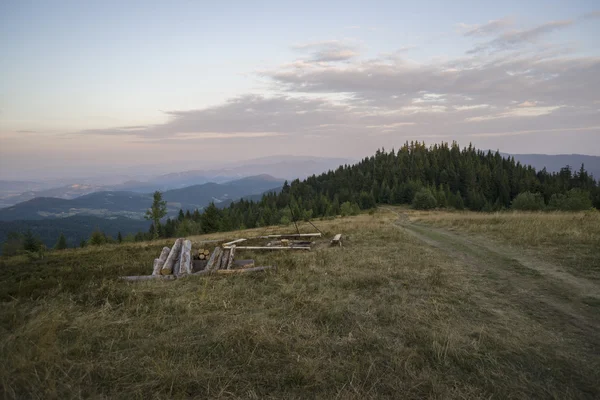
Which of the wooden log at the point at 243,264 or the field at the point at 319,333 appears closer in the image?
the field at the point at 319,333

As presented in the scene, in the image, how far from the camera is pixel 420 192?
235 ft

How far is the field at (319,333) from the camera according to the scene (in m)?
4.70

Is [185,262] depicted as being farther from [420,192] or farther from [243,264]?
[420,192]

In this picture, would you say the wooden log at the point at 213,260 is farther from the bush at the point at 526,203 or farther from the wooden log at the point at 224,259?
the bush at the point at 526,203

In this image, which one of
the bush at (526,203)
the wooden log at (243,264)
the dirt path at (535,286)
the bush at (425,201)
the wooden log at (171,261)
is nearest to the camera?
the dirt path at (535,286)

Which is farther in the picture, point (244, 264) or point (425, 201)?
point (425, 201)

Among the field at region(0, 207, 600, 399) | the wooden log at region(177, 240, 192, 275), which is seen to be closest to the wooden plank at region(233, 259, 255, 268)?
the field at region(0, 207, 600, 399)

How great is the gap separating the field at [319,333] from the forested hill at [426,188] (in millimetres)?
55423

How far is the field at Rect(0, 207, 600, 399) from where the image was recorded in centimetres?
470

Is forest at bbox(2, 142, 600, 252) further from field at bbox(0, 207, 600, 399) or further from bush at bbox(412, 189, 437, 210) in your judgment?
field at bbox(0, 207, 600, 399)

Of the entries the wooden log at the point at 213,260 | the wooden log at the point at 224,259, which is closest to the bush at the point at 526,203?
the wooden log at the point at 224,259

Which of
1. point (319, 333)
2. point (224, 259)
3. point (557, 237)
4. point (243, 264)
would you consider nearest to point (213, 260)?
point (224, 259)

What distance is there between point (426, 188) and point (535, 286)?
234 feet

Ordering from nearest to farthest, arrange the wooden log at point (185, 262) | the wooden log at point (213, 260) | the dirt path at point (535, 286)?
1. the dirt path at point (535, 286)
2. the wooden log at point (185, 262)
3. the wooden log at point (213, 260)
